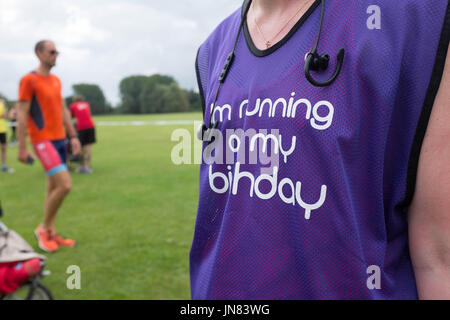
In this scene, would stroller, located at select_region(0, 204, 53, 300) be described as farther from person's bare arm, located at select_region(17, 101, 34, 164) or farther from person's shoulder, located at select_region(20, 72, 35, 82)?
person's shoulder, located at select_region(20, 72, 35, 82)

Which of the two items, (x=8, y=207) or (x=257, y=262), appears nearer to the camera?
(x=257, y=262)

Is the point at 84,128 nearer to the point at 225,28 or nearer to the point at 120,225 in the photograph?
the point at 120,225

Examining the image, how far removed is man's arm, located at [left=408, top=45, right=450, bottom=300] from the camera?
781mm

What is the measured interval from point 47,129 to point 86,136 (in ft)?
20.7

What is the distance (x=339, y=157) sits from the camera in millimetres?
825

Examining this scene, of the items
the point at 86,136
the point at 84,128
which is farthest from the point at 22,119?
the point at 84,128

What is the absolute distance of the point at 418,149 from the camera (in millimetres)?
808

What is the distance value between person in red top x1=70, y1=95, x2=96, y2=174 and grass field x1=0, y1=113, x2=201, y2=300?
44 cm

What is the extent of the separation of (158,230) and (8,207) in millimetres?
3402

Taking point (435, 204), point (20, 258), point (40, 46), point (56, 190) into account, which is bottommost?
point (20, 258)

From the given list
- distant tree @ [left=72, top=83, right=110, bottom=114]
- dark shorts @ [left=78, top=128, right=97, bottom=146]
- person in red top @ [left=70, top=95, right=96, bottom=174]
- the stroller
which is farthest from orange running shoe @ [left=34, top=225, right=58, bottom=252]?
distant tree @ [left=72, top=83, right=110, bottom=114]

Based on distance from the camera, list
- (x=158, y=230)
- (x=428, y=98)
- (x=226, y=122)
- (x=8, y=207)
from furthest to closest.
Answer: (x=8, y=207) < (x=158, y=230) < (x=226, y=122) < (x=428, y=98)
